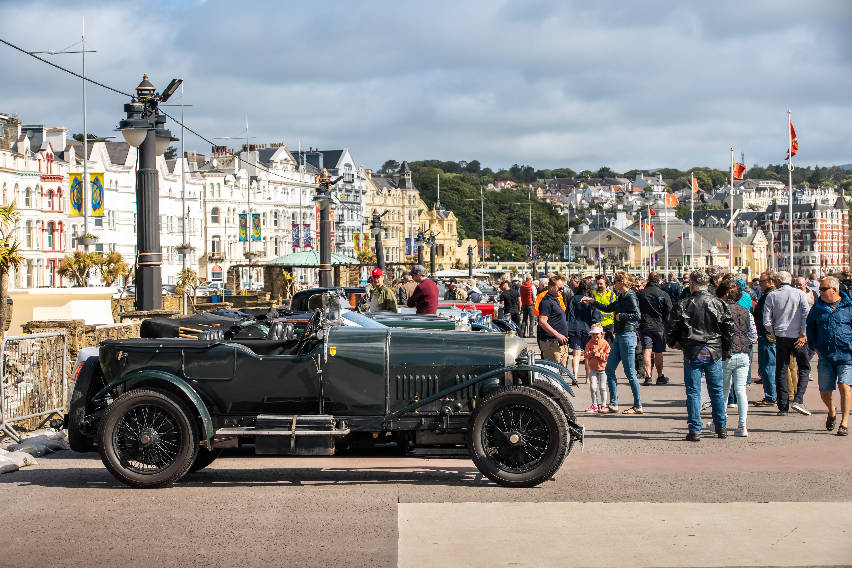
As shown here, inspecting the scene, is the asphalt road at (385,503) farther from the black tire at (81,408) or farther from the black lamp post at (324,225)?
the black lamp post at (324,225)

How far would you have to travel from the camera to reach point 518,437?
9555mm

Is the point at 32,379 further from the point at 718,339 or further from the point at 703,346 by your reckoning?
the point at 718,339

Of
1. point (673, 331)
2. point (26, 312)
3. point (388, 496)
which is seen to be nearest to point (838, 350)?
point (673, 331)

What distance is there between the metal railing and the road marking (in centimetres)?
587

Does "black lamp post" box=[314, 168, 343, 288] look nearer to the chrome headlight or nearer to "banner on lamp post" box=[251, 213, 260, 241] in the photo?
the chrome headlight

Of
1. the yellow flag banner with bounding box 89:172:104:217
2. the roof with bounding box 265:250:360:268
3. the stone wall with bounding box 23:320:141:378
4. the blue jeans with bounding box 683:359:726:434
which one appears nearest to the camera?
the blue jeans with bounding box 683:359:726:434

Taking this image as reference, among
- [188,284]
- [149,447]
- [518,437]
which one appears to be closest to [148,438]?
Result: [149,447]

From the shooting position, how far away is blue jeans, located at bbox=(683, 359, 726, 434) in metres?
12.7

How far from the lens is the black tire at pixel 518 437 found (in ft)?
31.2

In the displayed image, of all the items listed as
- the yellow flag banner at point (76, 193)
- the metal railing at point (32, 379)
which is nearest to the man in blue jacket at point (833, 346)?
the metal railing at point (32, 379)

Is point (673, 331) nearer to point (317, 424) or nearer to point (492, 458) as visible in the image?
point (492, 458)

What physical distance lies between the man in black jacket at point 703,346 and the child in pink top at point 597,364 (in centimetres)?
279

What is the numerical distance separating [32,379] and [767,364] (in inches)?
393

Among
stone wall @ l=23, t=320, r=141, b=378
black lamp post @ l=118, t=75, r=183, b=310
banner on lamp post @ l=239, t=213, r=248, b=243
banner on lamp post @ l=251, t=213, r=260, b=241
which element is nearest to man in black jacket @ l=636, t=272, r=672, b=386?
black lamp post @ l=118, t=75, r=183, b=310
